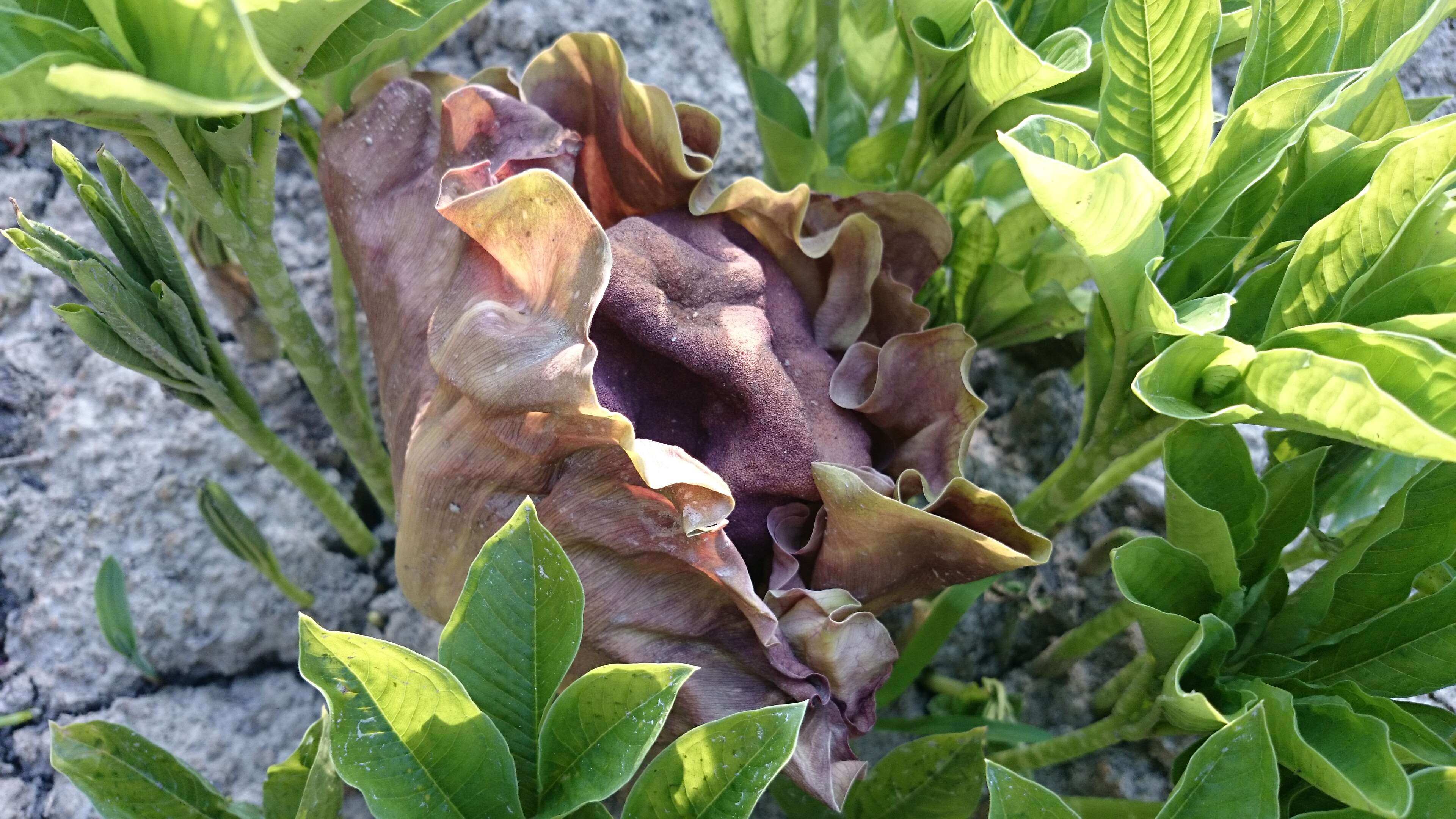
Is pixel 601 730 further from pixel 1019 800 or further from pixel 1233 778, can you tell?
pixel 1233 778

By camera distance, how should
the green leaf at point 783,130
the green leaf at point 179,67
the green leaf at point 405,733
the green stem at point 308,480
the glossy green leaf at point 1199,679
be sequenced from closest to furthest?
Result: the green leaf at point 179,67
the green leaf at point 405,733
the glossy green leaf at point 1199,679
the green stem at point 308,480
the green leaf at point 783,130

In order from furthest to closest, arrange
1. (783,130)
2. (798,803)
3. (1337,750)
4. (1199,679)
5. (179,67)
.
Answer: (783,130)
(798,803)
(1199,679)
(1337,750)
(179,67)

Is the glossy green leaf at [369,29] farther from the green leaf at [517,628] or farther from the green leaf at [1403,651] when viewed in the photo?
the green leaf at [1403,651]

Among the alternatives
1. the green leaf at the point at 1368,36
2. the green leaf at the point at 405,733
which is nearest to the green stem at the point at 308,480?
the green leaf at the point at 405,733

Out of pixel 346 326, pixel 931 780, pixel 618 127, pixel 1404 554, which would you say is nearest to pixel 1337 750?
pixel 1404 554

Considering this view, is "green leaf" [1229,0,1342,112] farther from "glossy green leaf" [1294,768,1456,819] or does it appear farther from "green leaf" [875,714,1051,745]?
"green leaf" [875,714,1051,745]

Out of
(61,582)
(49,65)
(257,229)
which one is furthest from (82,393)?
(49,65)

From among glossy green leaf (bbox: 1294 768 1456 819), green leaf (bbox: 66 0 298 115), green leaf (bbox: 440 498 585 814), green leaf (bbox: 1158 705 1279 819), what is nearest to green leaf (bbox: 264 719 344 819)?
green leaf (bbox: 440 498 585 814)
